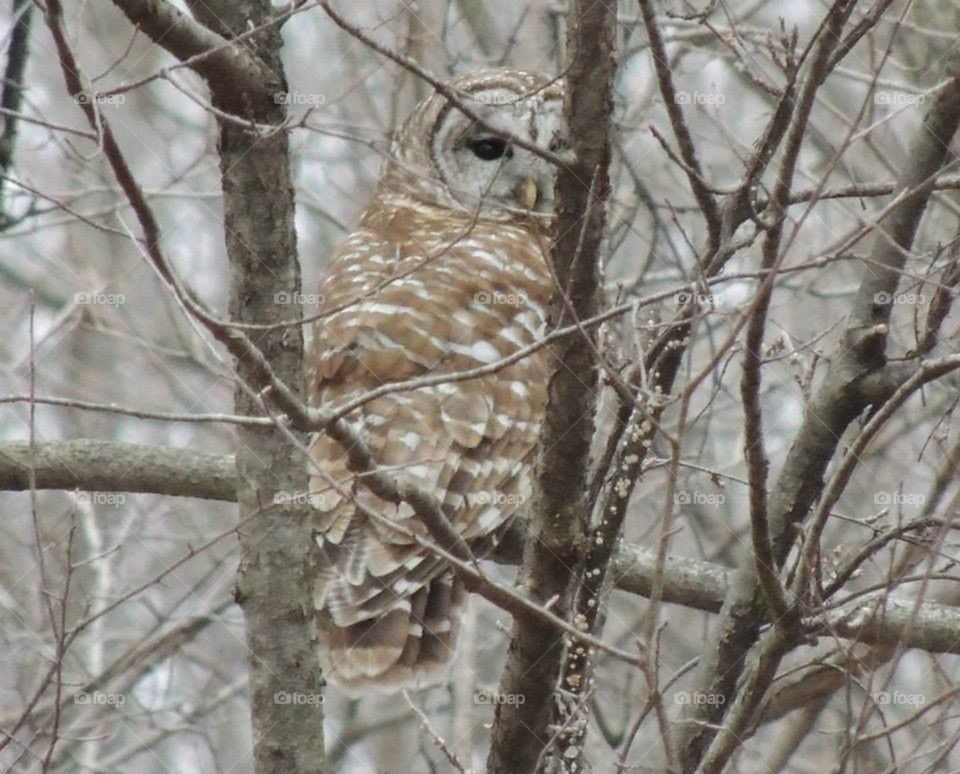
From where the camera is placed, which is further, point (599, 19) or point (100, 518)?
point (100, 518)

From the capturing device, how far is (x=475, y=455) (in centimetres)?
478

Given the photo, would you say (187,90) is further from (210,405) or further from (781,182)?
(210,405)

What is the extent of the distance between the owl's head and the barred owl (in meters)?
0.04

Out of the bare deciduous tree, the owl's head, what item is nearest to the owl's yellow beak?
the owl's head

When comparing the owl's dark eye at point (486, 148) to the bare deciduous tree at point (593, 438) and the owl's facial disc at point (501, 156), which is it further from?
the bare deciduous tree at point (593, 438)

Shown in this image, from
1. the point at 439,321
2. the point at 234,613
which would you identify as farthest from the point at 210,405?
the point at 439,321

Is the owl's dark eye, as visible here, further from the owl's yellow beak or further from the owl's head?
the owl's yellow beak

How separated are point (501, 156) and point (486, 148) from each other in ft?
0.67

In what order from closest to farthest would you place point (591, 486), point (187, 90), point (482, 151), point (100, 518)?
point (187, 90) → point (591, 486) → point (482, 151) → point (100, 518)

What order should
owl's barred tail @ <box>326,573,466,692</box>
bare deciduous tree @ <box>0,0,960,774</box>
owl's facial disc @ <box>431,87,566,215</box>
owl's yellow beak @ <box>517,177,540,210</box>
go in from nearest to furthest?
bare deciduous tree @ <box>0,0,960,774</box> → owl's barred tail @ <box>326,573,466,692</box> → owl's facial disc @ <box>431,87,566,215</box> → owl's yellow beak @ <box>517,177,540,210</box>

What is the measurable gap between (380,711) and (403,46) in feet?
11.5

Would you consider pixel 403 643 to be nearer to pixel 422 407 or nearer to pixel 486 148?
pixel 422 407

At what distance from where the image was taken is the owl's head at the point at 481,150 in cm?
583

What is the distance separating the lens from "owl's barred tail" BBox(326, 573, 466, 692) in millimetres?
4414
